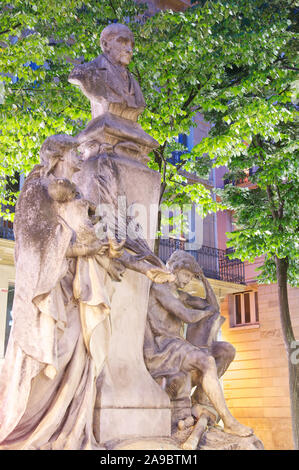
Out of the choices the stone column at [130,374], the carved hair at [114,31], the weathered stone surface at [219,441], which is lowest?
the weathered stone surface at [219,441]

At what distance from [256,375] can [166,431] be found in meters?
18.1

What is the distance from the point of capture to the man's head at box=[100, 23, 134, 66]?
17.3 feet

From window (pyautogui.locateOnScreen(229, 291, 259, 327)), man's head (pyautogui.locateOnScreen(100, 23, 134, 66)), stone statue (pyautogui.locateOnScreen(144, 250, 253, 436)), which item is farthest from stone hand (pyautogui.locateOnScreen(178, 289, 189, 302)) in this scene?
window (pyautogui.locateOnScreen(229, 291, 259, 327))

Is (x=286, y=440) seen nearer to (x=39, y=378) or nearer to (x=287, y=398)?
(x=287, y=398)

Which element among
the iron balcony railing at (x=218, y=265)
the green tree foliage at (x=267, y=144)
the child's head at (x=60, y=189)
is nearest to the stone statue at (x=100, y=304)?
A: the child's head at (x=60, y=189)

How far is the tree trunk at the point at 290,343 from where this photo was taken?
11076mm

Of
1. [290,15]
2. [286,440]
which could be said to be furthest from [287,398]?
[290,15]

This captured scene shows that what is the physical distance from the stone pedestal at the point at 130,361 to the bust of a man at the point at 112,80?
520 millimetres

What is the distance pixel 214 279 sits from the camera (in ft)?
71.5

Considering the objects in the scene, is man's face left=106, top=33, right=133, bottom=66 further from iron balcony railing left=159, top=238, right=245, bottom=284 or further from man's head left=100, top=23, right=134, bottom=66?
iron balcony railing left=159, top=238, right=245, bottom=284

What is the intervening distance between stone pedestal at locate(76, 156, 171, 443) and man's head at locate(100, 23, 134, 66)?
1.01 m

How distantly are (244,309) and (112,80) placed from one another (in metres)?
19.3

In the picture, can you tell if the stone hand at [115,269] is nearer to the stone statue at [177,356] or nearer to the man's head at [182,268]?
the stone statue at [177,356]

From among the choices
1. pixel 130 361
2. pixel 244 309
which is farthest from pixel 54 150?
pixel 244 309
